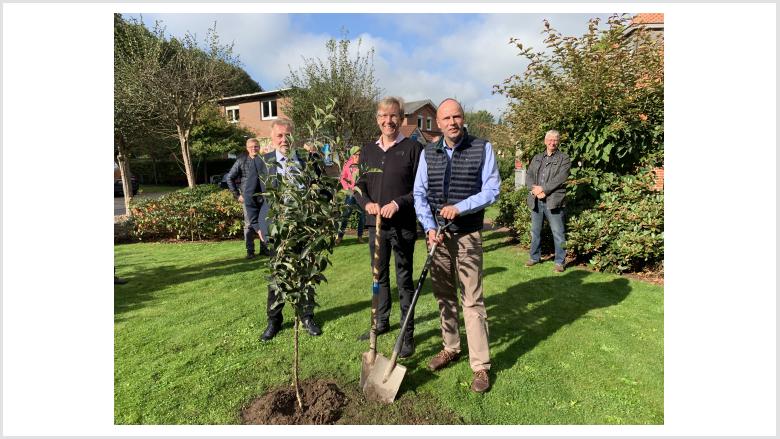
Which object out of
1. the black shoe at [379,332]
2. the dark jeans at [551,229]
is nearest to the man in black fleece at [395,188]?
the black shoe at [379,332]

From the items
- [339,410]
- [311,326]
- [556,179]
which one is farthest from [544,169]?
[339,410]

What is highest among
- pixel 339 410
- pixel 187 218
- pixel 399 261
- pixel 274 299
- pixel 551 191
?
pixel 551 191

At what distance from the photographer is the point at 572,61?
704cm

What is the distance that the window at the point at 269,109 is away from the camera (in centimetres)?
3019

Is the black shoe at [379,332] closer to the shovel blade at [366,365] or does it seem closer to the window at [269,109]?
the shovel blade at [366,365]

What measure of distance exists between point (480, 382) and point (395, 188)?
1763mm

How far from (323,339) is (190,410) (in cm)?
136

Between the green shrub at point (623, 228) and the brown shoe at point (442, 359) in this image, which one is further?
the green shrub at point (623, 228)

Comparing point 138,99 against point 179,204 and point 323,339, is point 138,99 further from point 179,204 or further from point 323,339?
point 323,339

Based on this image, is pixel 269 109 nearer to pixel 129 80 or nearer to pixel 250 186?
pixel 129 80

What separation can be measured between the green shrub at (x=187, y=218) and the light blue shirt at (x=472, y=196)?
7.62 metres

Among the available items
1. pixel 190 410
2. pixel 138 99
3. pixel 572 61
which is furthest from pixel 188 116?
pixel 190 410

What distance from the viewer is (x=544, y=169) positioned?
654 centimetres

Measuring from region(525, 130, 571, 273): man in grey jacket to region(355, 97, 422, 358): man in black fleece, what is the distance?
361 centimetres
